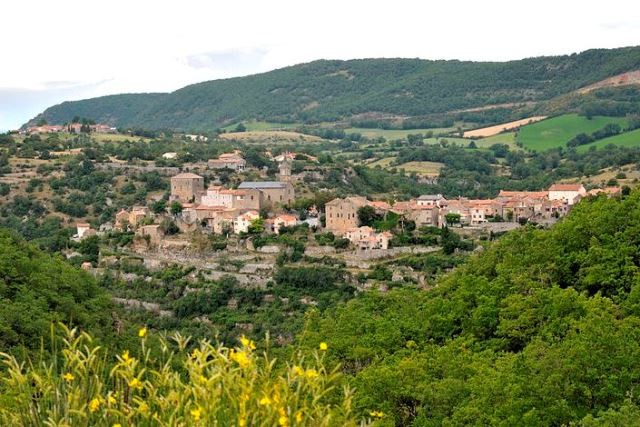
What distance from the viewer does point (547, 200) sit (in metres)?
64.1

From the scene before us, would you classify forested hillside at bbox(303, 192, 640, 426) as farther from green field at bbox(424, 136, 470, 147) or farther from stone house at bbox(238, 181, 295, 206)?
green field at bbox(424, 136, 470, 147)

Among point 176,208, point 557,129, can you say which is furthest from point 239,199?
point 557,129

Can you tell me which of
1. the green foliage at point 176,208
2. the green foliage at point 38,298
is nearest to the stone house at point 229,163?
the green foliage at point 176,208

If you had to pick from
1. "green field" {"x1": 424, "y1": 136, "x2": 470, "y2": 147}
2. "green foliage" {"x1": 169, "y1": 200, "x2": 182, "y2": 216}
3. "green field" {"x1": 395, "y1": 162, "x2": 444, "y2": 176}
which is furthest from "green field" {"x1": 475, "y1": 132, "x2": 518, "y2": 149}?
"green foliage" {"x1": 169, "y1": 200, "x2": 182, "y2": 216}

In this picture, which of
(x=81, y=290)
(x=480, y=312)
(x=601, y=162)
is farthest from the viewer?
(x=601, y=162)

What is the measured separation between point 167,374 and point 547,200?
191 feet

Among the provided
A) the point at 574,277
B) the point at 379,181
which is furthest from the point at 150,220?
the point at 574,277

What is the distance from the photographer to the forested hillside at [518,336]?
1700cm

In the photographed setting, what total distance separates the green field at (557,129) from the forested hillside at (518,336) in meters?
90.1

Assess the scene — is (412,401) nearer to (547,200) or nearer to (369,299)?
(369,299)

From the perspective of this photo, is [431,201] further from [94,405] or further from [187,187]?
[94,405]

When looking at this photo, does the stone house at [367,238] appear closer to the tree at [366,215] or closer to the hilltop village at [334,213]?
the hilltop village at [334,213]

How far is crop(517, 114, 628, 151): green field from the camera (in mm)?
121000

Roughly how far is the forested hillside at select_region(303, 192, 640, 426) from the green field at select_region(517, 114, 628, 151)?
9010 centimetres
